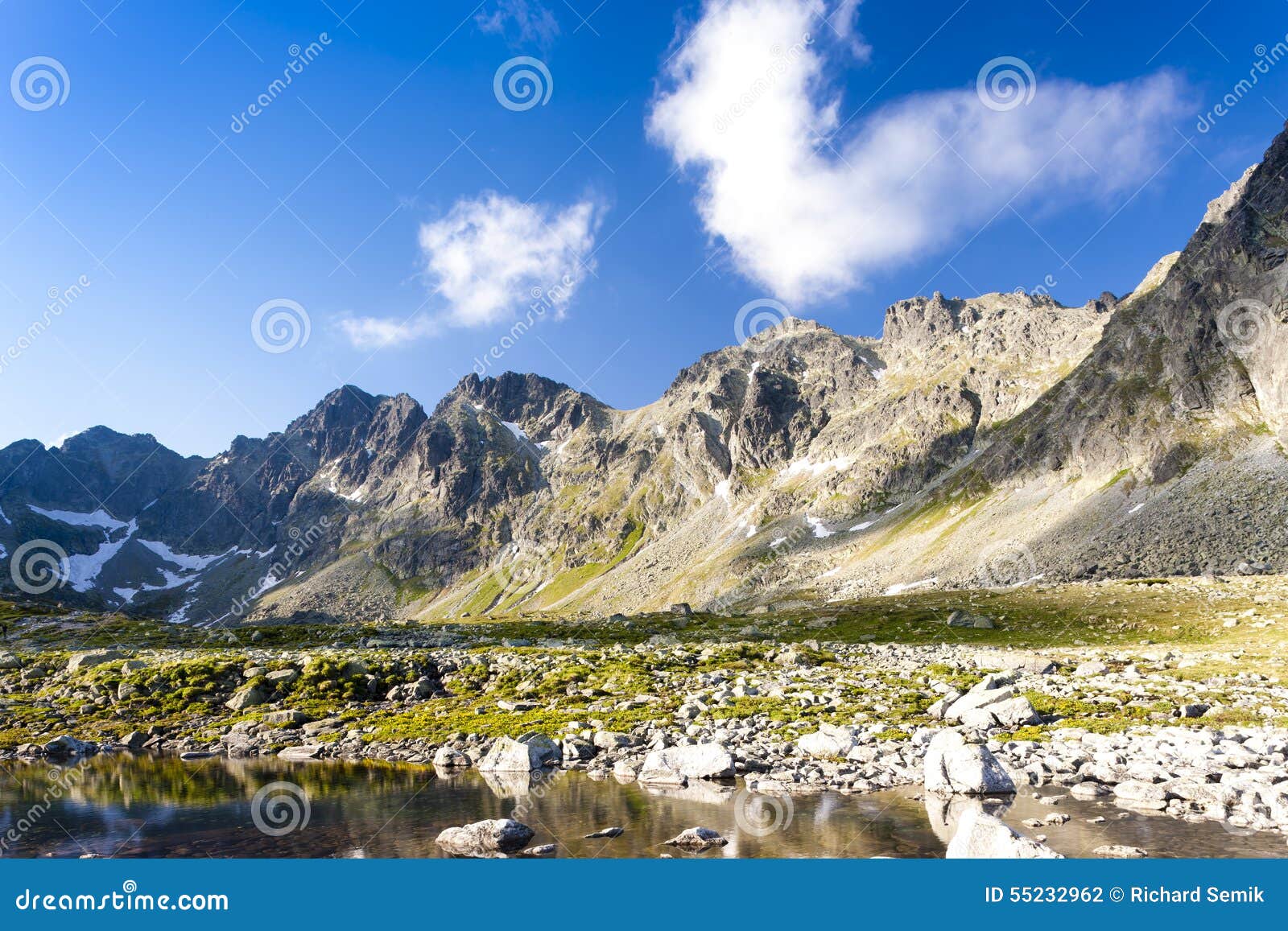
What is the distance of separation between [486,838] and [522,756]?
8.82 meters

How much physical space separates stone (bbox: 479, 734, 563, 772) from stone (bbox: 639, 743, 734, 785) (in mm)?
4851

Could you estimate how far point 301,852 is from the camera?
17656 mm

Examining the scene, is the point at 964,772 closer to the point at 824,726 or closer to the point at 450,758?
the point at 824,726

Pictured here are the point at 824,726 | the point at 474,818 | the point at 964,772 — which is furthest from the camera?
the point at 824,726

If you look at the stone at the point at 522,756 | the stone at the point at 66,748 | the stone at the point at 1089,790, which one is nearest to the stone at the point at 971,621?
the stone at the point at 1089,790

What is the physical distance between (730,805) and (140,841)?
57.0 ft

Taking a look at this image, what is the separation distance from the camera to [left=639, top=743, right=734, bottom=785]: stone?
22359 mm

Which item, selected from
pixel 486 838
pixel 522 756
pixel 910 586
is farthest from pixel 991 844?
pixel 910 586

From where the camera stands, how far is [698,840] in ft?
52.7

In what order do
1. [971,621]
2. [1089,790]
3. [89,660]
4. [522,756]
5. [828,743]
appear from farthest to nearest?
[971,621] → [89,660] → [522,756] → [828,743] → [1089,790]

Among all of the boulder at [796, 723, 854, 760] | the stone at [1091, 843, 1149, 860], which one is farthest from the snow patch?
the stone at [1091, 843, 1149, 860]

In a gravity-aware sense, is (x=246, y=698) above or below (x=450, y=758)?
below

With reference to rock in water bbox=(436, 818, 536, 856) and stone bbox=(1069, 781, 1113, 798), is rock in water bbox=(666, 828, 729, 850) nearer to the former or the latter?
rock in water bbox=(436, 818, 536, 856)

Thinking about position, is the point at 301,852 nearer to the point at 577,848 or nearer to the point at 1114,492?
the point at 577,848
